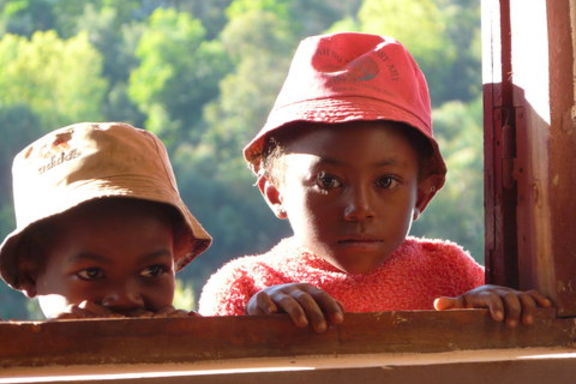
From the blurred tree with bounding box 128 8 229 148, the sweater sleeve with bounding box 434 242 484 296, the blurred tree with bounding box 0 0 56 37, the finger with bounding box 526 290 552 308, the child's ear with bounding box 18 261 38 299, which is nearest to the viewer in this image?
the finger with bounding box 526 290 552 308

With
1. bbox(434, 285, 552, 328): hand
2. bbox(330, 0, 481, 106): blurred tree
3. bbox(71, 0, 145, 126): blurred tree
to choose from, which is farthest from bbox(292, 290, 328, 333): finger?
bbox(71, 0, 145, 126): blurred tree

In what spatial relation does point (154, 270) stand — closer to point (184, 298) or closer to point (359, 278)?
point (359, 278)

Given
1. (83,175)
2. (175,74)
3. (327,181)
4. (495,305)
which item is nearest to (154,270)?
(83,175)

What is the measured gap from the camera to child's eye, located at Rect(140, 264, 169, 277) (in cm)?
218

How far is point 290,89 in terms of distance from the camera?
250 cm

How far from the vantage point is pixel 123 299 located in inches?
82.8

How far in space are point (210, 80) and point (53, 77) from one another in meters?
6.79

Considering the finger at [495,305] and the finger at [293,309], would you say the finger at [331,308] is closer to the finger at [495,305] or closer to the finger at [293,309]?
the finger at [293,309]

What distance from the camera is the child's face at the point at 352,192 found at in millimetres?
2295

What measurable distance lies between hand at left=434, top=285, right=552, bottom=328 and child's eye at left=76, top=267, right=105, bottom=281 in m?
0.69

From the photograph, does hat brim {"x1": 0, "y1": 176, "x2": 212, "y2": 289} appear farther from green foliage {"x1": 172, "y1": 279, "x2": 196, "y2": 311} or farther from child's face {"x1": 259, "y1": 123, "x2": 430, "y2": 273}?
green foliage {"x1": 172, "y1": 279, "x2": 196, "y2": 311}

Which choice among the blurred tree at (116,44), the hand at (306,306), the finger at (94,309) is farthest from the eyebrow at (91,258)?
the blurred tree at (116,44)

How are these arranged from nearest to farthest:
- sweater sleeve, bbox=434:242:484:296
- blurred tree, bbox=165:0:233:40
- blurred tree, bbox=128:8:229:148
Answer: sweater sleeve, bbox=434:242:484:296
blurred tree, bbox=128:8:229:148
blurred tree, bbox=165:0:233:40

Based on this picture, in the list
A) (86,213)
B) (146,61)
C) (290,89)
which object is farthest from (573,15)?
(146,61)
